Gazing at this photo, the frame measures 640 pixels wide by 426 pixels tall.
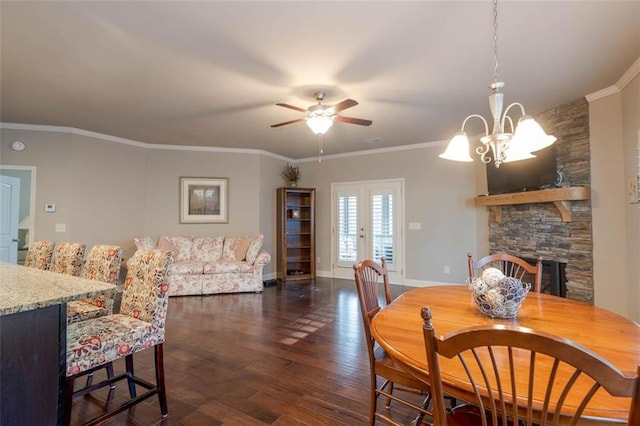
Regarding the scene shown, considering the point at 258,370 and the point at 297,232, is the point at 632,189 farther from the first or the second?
the point at 297,232

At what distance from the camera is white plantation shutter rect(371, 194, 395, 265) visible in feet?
19.1

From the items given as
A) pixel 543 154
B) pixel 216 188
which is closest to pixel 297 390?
pixel 543 154

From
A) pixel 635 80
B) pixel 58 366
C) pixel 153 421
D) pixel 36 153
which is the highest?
pixel 635 80

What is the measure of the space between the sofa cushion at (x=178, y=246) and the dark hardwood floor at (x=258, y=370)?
4.35ft

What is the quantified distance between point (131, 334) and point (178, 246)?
386cm

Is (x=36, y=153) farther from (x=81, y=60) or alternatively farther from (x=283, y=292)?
(x=283, y=292)

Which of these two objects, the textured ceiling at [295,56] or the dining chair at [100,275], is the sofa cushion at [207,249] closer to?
the textured ceiling at [295,56]

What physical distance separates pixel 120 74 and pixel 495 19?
320 cm

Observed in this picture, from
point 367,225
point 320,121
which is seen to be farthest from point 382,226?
point 320,121

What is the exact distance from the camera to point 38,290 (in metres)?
1.38

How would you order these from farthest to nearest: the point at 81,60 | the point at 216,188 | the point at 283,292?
the point at 216,188 → the point at 283,292 → the point at 81,60

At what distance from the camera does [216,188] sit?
5.91 metres

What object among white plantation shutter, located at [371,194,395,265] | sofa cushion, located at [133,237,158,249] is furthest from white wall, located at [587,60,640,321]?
sofa cushion, located at [133,237,158,249]

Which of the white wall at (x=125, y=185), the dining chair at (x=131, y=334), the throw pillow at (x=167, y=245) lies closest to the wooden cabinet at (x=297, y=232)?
the white wall at (x=125, y=185)
